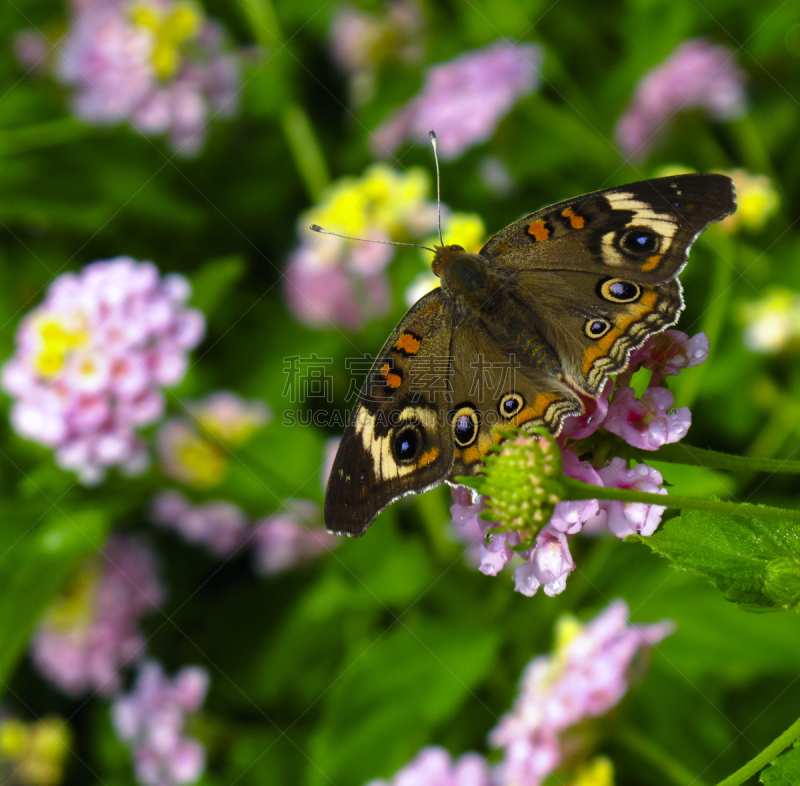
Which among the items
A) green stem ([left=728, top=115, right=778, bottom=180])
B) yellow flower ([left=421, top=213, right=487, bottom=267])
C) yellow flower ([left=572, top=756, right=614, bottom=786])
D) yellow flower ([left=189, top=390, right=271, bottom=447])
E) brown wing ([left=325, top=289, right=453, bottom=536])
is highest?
brown wing ([left=325, top=289, right=453, bottom=536])

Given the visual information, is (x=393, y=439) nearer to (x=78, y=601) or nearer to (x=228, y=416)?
(x=228, y=416)

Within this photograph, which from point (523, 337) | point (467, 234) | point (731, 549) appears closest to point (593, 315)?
point (523, 337)

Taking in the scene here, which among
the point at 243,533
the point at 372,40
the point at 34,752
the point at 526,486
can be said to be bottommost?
the point at 34,752

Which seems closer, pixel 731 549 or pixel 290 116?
pixel 731 549

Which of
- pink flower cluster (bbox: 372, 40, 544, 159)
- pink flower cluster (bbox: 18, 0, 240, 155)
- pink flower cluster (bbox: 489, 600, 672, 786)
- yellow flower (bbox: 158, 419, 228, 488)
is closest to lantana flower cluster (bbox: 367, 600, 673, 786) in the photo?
pink flower cluster (bbox: 489, 600, 672, 786)

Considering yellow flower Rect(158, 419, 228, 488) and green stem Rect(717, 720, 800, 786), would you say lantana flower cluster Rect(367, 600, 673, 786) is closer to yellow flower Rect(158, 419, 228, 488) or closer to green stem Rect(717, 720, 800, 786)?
green stem Rect(717, 720, 800, 786)

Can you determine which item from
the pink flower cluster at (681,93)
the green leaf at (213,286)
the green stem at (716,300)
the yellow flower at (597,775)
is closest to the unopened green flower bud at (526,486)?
the yellow flower at (597,775)
